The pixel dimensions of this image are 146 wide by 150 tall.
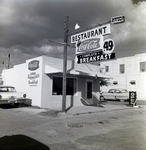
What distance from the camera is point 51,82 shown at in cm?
1484

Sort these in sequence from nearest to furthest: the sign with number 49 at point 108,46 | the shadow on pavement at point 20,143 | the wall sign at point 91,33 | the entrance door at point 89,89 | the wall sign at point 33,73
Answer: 1. the shadow on pavement at point 20,143
2. the sign with number 49 at point 108,46
3. the wall sign at point 91,33
4. the wall sign at point 33,73
5. the entrance door at point 89,89

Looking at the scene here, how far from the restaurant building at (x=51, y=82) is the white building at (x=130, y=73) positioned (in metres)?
12.8

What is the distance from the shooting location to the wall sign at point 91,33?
11.6 metres

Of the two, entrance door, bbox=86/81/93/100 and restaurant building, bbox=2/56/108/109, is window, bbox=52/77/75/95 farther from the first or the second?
entrance door, bbox=86/81/93/100

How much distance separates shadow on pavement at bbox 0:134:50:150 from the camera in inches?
204

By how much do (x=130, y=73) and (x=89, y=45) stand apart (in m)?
19.8

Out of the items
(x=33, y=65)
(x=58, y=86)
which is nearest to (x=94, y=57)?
(x=58, y=86)

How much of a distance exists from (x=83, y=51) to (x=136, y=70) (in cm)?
1917

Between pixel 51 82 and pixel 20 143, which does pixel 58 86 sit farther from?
pixel 20 143

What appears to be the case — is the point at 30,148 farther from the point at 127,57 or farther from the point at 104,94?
the point at 127,57

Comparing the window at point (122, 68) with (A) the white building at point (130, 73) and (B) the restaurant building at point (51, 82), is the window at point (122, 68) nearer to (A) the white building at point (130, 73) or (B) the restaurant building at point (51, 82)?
(A) the white building at point (130, 73)

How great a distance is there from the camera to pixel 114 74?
3297cm

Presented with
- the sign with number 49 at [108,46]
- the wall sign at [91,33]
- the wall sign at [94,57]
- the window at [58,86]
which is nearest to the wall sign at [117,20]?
the wall sign at [91,33]

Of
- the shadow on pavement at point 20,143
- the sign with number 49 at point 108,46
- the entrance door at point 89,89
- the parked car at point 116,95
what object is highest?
the sign with number 49 at point 108,46
